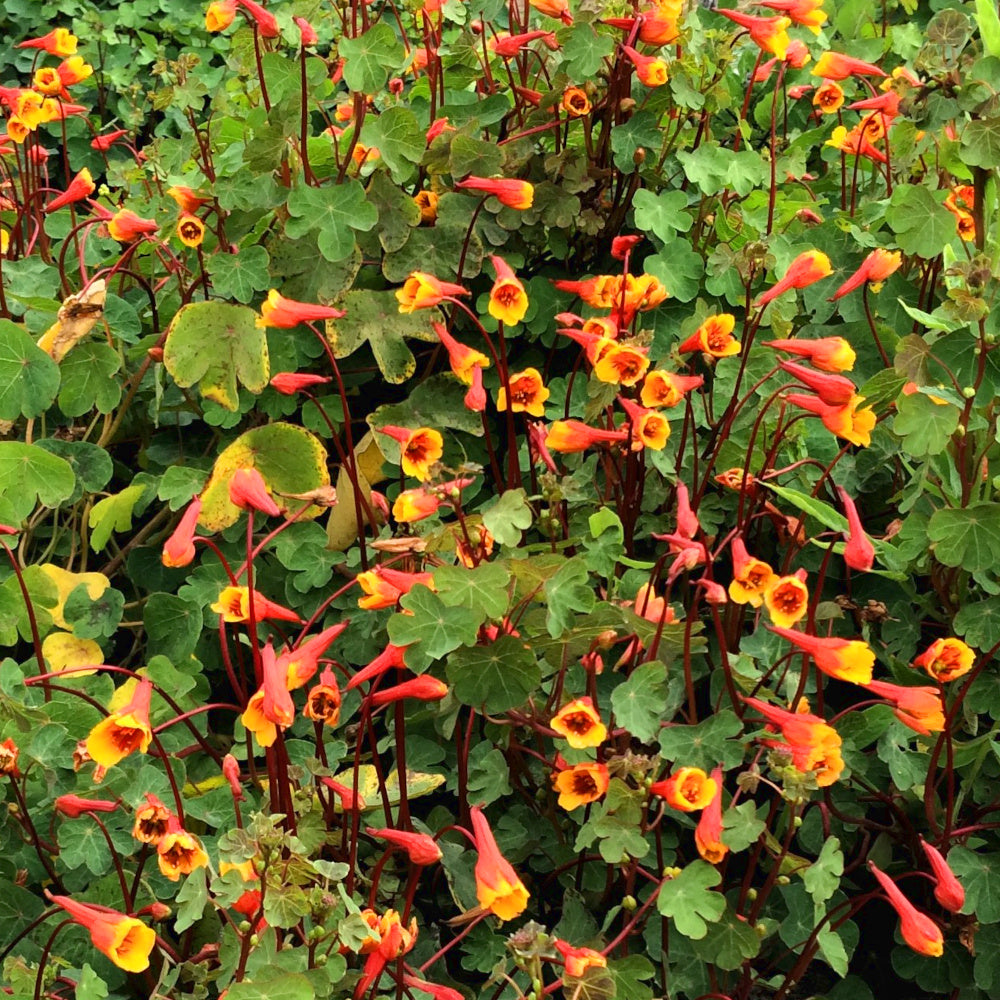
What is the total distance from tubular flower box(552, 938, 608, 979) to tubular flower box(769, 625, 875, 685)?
47cm

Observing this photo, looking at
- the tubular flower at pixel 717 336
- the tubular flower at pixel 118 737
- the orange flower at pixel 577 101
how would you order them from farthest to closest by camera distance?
the orange flower at pixel 577 101, the tubular flower at pixel 717 336, the tubular flower at pixel 118 737

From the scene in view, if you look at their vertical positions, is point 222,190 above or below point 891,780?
above

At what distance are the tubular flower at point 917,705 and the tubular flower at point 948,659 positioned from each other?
0.06m

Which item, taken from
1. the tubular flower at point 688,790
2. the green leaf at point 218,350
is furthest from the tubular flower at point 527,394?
the tubular flower at point 688,790

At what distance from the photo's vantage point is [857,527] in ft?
5.68

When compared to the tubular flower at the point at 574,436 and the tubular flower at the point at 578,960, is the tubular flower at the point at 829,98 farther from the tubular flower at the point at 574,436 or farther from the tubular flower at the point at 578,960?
the tubular flower at the point at 578,960

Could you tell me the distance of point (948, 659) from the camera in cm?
176

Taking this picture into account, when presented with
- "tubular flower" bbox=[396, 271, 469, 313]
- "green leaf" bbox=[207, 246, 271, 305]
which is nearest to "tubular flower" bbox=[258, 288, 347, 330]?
"tubular flower" bbox=[396, 271, 469, 313]

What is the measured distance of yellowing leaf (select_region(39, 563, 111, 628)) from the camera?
2.26 m

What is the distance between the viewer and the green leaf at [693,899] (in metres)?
1.64

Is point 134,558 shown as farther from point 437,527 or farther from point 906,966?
point 906,966

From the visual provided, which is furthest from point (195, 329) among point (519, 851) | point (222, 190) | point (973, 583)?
point (973, 583)

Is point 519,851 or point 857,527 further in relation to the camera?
point 519,851

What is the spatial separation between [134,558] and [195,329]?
18.1 inches
